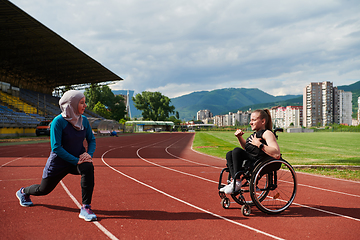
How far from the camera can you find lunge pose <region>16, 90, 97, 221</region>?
→ 10.9 ft

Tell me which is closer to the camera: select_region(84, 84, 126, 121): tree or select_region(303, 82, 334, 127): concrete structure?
select_region(84, 84, 126, 121): tree

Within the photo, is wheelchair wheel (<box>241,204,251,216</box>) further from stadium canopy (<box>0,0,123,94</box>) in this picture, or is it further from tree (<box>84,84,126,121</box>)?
tree (<box>84,84,126,121</box>)

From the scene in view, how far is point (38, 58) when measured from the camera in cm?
3559

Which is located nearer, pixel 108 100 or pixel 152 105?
pixel 108 100

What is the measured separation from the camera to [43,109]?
39250mm

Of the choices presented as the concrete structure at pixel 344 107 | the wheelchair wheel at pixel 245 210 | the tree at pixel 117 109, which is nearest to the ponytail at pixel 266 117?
the wheelchair wheel at pixel 245 210

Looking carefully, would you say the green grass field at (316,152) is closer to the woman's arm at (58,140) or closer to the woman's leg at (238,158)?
the woman's leg at (238,158)

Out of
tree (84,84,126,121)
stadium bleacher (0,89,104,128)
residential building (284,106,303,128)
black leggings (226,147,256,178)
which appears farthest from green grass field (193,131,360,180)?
residential building (284,106,303,128)

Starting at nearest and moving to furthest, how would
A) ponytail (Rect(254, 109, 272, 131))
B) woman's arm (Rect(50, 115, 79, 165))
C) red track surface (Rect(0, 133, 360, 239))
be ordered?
red track surface (Rect(0, 133, 360, 239)), woman's arm (Rect(50, 115, 79, 165)), ponytail (Rect(254, 109, 272, 131))

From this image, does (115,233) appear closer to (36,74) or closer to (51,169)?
(51,169)

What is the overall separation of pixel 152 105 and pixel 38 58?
2609 inches

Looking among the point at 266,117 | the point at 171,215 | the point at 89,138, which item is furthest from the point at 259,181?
the point at 89,138

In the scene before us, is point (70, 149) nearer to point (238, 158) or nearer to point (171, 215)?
point (171, 215)

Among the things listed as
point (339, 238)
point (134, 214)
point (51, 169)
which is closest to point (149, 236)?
point (134, 214)
